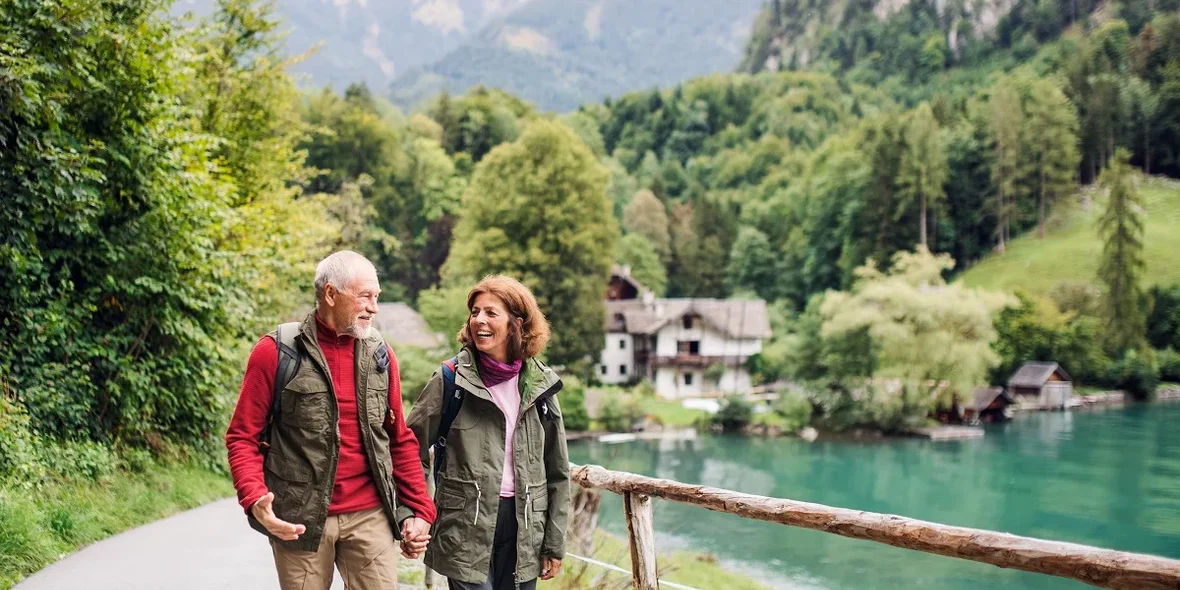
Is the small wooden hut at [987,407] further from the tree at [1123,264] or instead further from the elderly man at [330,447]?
the elderly man at [330,447]

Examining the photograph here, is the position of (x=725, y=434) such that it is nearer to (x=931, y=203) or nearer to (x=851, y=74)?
(x=931, y=203)

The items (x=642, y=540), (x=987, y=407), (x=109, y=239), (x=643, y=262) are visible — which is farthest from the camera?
(x=643, y=262)

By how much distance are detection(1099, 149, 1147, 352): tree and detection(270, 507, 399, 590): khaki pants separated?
59545 millimetres

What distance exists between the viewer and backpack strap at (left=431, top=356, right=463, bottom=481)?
11.2 ft

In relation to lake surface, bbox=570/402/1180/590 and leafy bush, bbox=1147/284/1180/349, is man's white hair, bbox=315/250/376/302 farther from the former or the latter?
leafy bush, bbox=1147/284/1180/349

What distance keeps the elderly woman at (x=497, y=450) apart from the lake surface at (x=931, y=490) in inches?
369

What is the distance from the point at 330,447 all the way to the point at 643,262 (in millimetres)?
67035

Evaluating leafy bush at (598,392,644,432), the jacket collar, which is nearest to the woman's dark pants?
the jacket collar

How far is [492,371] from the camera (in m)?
3.48

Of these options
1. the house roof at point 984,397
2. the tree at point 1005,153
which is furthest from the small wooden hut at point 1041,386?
the tree at point 1005,153

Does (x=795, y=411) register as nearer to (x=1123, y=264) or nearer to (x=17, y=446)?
(x=1123, y=264)

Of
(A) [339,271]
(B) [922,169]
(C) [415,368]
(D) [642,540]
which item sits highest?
(B) [922,169]

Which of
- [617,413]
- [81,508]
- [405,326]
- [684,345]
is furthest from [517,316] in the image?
[684,345]

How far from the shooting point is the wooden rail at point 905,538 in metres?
3.16
